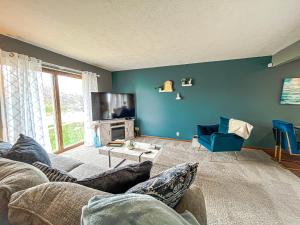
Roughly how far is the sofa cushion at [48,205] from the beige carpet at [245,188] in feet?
4.77

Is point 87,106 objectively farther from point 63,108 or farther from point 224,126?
point 224,126

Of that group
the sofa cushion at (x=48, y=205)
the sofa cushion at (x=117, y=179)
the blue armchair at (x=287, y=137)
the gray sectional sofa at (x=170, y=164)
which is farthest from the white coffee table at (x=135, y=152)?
the blue armchair at (x=287, y=137)

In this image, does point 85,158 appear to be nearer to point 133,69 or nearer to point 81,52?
point 81,52

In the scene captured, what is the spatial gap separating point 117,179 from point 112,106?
3331 mm

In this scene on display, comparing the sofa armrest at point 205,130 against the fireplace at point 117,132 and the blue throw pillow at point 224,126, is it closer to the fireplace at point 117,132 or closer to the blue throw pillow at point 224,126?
the blue throw pillow at point 224,126

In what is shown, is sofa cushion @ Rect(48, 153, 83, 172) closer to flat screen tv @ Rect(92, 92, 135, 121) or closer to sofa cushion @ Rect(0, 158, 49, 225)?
sofa cushion @ Rect(0, 158, 49, 225)

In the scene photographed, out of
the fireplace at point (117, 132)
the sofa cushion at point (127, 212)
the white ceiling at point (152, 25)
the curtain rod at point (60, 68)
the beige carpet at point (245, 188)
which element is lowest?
the beige carpet at point (245, 188)

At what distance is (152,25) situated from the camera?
1.95 meters

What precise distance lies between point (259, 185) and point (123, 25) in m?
2.99

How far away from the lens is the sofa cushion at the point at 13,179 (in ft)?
2.13

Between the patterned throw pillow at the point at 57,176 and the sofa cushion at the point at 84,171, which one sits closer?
the patterned throw pillow at the point at 57,176

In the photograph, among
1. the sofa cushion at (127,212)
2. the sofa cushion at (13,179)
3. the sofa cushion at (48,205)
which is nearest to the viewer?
the sofa cushion at (127,212)

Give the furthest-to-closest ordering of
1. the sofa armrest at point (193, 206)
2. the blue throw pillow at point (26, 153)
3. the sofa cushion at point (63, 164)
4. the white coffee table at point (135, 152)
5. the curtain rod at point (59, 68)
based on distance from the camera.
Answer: the curtain rod at point (59, 68)
the white coffee table at point (135, 152)
the sofa cushion at point (63, 164)
the blue throw pillow at point (26, 153)
the sofa armrest at point (193, 206)

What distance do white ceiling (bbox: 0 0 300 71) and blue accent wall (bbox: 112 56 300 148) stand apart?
2.18 ft
